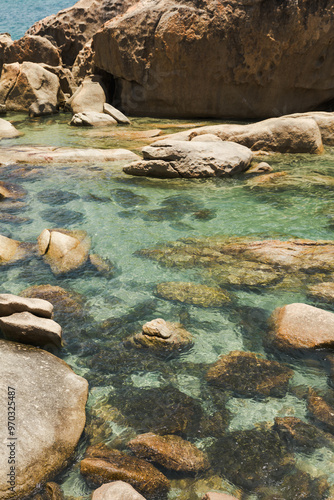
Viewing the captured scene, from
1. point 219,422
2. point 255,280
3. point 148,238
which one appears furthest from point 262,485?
point 148,238

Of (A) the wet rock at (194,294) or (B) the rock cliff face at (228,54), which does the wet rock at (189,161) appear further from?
(B) the rock cliff face at (228,54)

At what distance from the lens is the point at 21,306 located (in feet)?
12.8

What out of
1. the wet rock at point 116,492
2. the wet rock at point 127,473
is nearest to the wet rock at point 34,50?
the wet rock at point 127,473

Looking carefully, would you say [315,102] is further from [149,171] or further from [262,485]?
[262,485]

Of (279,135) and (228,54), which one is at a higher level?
(228,54)

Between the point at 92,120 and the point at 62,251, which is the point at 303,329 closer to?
the point at 62,251

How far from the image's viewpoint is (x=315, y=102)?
15.1 metres

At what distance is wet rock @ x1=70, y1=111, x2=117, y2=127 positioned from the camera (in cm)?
1549

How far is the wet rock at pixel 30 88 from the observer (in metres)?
18.0

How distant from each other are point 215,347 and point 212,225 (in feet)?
10.7

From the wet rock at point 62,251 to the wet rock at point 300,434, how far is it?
10.8ft

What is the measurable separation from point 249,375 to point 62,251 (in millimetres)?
3163

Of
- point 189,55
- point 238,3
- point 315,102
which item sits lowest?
point 315,102

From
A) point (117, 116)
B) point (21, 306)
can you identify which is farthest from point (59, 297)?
point (117, 116)
